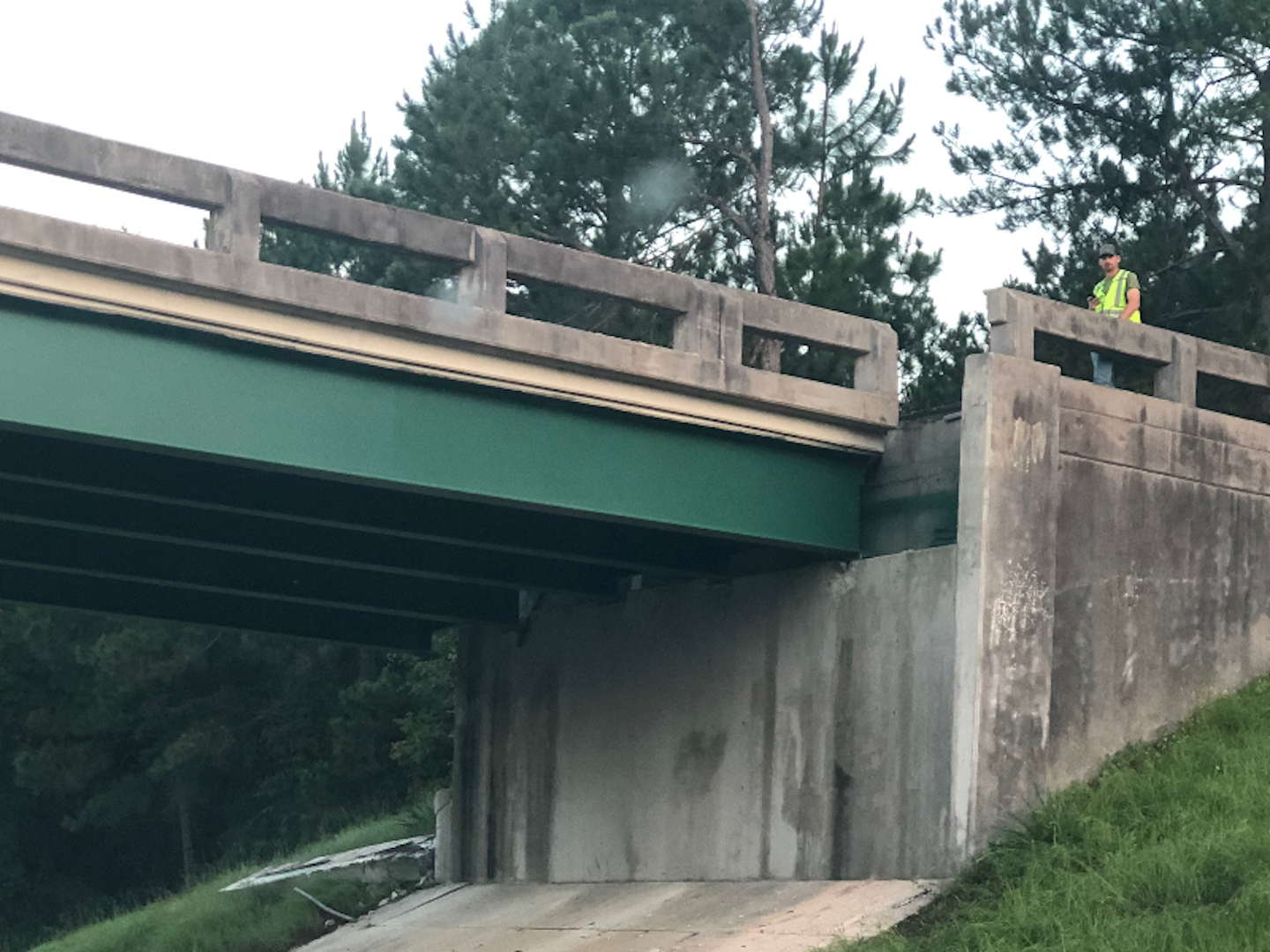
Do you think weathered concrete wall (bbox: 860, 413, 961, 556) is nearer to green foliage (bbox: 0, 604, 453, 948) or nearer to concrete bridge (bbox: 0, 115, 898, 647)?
concrete bridge (bbox: 0, 115, 898, 647)

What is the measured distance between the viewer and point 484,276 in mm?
14148

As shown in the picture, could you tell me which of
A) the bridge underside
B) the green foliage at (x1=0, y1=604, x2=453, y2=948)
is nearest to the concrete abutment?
the bridge underside

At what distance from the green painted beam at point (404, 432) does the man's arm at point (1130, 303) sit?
2664 millimetres

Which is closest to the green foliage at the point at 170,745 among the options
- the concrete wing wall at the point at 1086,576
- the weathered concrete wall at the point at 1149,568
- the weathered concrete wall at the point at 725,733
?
the weathered concrete wall at the point at 725,733

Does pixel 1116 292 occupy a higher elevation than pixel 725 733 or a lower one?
higher

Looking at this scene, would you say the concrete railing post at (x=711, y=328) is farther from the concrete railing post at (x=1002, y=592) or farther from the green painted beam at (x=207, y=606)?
the green painted beam at (x=207, y=606)

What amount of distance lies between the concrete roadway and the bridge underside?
2.91 meters

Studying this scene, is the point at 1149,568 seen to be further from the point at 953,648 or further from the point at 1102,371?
the point at 953,648

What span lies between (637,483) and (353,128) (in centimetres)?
3162

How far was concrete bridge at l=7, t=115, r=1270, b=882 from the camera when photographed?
514 inches

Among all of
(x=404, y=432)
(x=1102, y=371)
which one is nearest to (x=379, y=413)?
(x=404, y=432)

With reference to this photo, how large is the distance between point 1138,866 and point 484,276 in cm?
622

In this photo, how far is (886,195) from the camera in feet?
101

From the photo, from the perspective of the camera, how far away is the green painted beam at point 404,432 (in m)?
12.6
